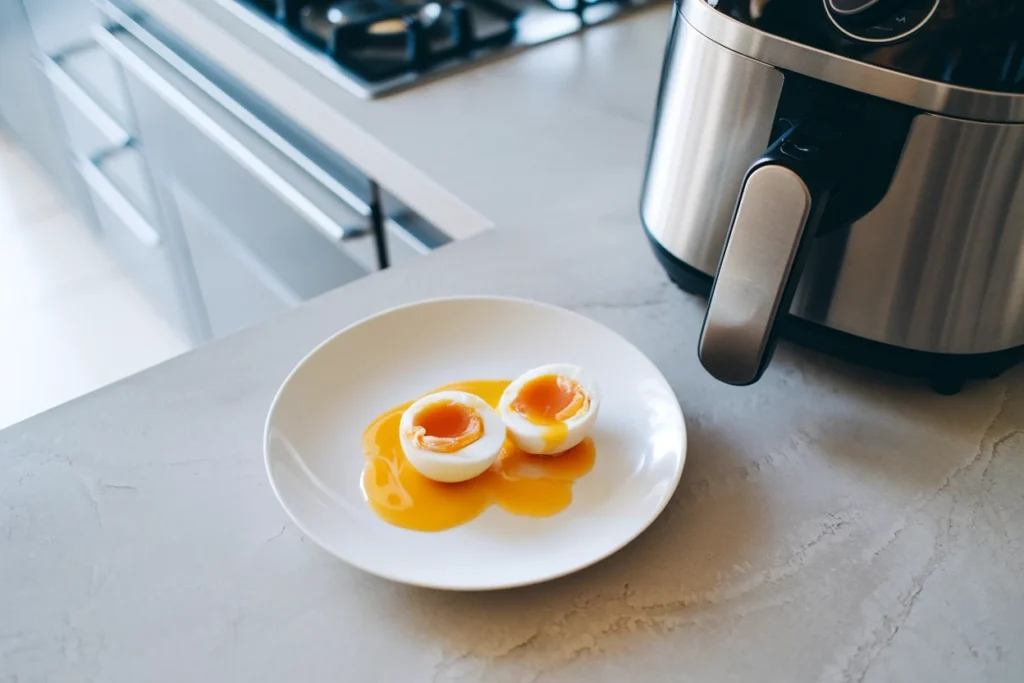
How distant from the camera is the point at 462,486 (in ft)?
1.77

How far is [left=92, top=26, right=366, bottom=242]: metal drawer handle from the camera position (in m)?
0.99

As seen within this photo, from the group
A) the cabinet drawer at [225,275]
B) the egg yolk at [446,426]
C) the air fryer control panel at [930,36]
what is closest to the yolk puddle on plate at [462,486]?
the egg yolk at [446,426]

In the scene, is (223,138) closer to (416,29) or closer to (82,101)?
(416,29)

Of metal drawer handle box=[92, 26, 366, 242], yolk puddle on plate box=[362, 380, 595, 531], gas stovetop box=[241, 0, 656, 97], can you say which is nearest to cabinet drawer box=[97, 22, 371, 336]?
metal drawer handle box=[92, 26, 366, 242]

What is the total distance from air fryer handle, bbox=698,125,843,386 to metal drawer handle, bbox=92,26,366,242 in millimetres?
511

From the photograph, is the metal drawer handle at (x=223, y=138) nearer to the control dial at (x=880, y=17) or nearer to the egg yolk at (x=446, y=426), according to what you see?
the egg yolk at (x=446, y=426)

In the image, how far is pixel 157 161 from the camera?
139 cm

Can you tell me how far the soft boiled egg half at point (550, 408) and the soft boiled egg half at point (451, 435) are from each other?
14mm

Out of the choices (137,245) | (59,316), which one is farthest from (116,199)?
(59,316)

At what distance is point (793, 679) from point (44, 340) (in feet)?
5.96

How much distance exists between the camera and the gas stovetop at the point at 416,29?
942mm

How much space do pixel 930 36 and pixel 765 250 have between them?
0.47 ft

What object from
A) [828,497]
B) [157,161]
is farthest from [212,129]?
[828,497]

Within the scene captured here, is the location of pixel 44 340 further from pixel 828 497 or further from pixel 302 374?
pixel 828 497
